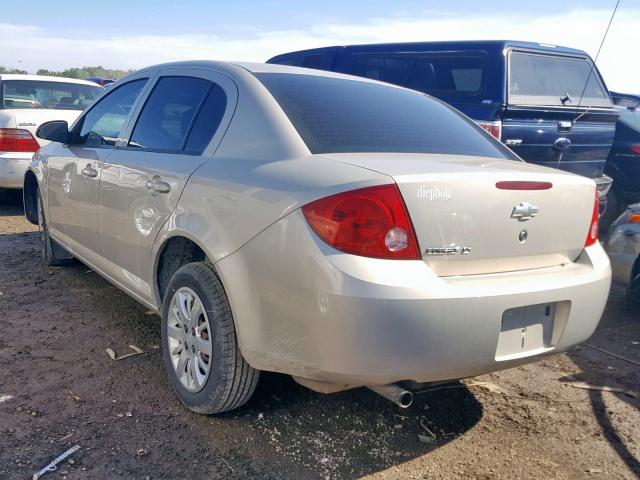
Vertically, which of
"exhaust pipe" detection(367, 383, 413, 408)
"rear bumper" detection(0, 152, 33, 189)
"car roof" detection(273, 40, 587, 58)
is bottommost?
"rear bumper" detection(0, 152, 33, 189)

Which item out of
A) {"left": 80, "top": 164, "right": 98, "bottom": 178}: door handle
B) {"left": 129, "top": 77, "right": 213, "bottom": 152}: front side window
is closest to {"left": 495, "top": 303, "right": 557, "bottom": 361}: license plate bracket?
{"left": 129, "top": 77, "right": 213, "bottom": 152}: front side window

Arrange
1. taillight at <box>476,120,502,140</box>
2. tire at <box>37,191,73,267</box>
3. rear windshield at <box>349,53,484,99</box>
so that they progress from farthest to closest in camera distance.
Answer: rear windshield at <box>349,53,484,99</box> < taillight at <box>476,120,502,140</box> < tire at <box>37,191,73,267</box>

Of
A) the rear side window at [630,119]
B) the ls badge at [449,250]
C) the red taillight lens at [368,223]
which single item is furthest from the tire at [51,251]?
the rear side window at [630,119]

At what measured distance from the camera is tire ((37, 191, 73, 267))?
5.30 m

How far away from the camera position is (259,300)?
2574 mm

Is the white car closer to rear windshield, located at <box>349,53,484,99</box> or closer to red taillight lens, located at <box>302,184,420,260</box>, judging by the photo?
rear windshield, located at <box>349,53,484,99</box>

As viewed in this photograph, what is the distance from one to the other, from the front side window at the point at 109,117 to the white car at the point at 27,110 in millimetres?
3250

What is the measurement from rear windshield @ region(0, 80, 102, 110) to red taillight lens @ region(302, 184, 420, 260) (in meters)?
6.47

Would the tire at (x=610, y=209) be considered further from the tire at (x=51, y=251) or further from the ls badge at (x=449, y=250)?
the tire at (x=51, y=251)

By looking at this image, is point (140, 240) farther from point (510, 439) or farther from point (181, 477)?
point (510, 439)

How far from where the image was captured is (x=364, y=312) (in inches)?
90.4

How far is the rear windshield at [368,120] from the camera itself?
9.58ft

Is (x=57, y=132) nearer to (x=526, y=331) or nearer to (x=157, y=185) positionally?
(x=157, y=185)

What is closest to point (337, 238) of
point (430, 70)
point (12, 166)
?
point (430, 70)
